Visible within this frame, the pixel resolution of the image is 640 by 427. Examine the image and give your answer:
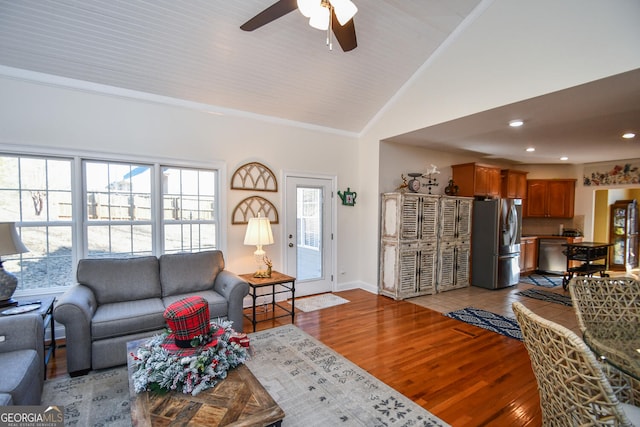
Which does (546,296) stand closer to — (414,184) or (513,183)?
(513,183)

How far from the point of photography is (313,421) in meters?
2.09

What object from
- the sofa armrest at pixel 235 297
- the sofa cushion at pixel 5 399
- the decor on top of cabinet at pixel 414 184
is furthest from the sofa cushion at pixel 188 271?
the decor on top of cabinet at pixel 414 184

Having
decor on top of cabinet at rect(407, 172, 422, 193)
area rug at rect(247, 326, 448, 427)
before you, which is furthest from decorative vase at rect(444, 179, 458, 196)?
area rug at rect(247, 326, 448, 427)

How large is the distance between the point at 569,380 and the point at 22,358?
3091 mm

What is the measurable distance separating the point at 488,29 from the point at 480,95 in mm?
680

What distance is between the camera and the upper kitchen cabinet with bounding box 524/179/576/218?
23.5 ft

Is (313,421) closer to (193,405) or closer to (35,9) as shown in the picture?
(193,405)

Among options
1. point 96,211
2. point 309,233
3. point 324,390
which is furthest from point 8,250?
point 309,233

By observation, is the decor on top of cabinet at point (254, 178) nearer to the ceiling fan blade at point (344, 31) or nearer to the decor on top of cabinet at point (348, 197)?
the decor on top of cabinet at point (348, 197)

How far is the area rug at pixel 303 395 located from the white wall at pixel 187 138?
184cm

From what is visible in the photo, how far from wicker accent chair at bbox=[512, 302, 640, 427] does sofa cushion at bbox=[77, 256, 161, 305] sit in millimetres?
3404

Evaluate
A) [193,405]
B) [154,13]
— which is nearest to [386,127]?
[154,13]

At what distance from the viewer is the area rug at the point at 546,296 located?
495 centimetres

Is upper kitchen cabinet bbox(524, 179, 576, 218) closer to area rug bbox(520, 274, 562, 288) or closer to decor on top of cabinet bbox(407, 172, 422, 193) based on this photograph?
area rug bbox(520, 274, 562, 288)
